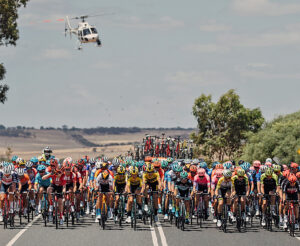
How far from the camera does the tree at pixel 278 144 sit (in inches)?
2367

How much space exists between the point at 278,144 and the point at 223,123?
85.2 feet

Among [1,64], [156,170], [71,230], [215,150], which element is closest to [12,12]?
[1,64]

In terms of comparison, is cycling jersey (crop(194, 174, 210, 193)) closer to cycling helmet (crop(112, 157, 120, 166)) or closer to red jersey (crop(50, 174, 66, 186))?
cycling helmet (crop(112, 157, 120, 166))

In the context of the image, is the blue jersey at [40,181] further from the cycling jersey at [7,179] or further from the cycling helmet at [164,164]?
the cycling helmet at [164,164]

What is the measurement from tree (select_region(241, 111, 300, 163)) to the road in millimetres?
38113

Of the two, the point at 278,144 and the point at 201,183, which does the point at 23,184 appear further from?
the point at 278,144

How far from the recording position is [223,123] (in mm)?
89438

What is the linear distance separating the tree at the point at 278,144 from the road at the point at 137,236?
38.1 metres

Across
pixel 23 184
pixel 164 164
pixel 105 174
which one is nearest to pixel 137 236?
pixel 105 174

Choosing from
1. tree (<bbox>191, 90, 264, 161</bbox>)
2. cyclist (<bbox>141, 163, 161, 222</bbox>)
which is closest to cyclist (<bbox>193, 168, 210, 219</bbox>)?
cyclist (<bbox>141, 163, 161, 222</bbox>)

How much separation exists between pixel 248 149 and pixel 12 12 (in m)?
28.9

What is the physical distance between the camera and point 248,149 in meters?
67.1

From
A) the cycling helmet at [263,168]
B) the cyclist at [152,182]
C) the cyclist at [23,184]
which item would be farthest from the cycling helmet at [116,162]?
the cycling helmet at [263,168]

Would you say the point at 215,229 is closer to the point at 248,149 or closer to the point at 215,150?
the point at 248,149
